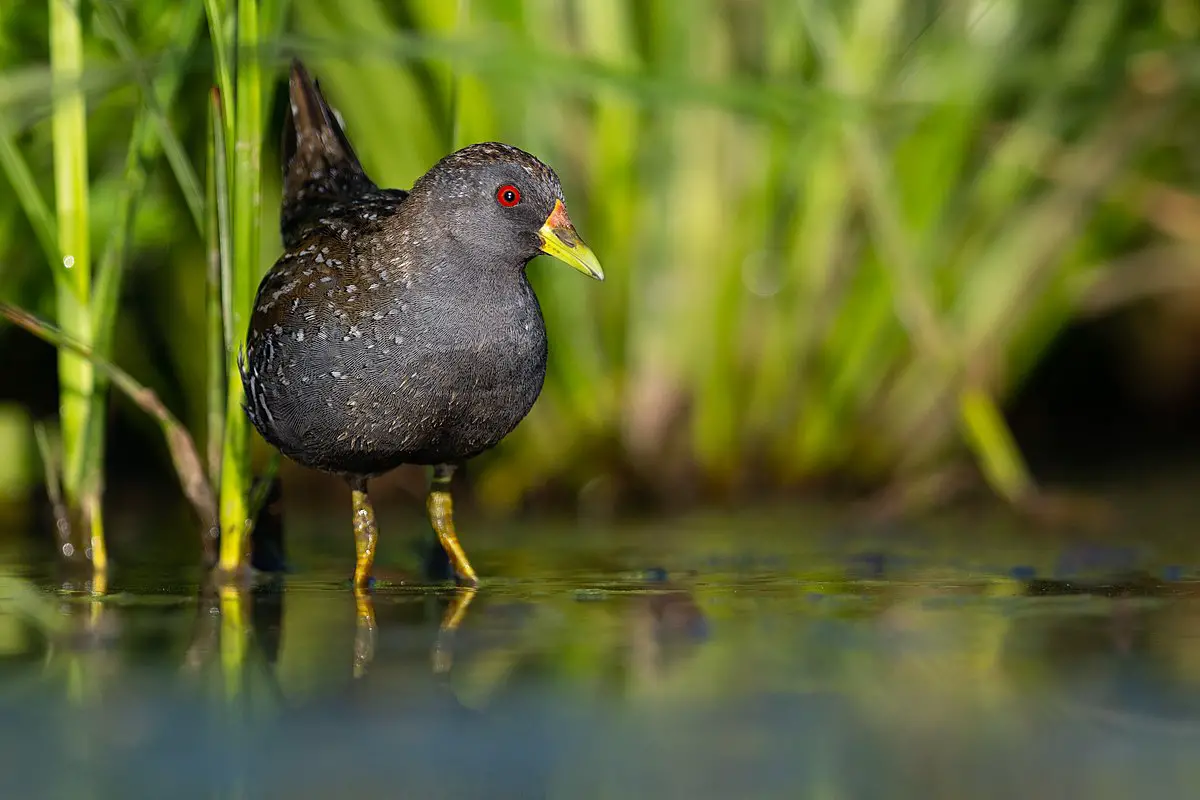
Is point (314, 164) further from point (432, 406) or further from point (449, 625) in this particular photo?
point (449, 625)

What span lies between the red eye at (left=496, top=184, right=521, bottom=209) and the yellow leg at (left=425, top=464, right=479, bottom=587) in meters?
0.69

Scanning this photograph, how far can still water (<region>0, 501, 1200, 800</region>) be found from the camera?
2.16m

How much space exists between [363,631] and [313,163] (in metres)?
1.64

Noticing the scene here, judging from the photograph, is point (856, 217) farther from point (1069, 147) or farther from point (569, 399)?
point (569, 399)

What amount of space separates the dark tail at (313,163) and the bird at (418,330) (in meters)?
0.49

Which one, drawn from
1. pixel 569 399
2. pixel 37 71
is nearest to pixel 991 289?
pixel 569 399

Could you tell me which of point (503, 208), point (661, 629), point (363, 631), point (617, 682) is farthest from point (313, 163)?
point (617, 682)

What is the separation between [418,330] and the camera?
11.4 ft

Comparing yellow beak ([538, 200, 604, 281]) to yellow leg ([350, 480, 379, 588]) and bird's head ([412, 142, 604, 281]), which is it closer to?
bird's head ([412, 142, 604, 281])

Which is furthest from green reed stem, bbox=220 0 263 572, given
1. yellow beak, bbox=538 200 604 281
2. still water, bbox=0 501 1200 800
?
yellow beak, bbox=538 200 604 281

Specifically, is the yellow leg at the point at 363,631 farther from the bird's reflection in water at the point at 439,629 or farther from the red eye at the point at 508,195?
the red eye at the point at 508,195

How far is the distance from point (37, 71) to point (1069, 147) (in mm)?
3070

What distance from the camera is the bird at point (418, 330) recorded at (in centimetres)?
347

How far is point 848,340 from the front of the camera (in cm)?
515
